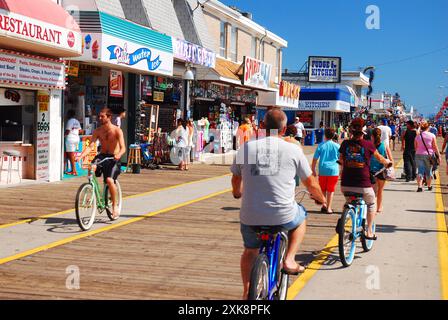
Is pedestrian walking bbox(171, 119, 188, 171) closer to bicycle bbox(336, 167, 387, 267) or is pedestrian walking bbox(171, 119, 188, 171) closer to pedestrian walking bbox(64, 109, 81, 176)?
pedestrian walking bbox(64, 109, 81, 176)

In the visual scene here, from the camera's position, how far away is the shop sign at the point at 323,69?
64812 mm

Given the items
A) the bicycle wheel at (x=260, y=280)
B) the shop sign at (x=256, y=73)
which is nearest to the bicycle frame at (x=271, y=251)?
the bicycle wheel at (x=260, y=280)

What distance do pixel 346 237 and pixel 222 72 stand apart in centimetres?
1942

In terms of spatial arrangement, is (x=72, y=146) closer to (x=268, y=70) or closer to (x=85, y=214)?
(x=85, y=214)

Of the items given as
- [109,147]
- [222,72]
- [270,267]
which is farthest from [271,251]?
[222,72]

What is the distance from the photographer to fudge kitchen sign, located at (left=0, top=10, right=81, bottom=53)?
484 inches

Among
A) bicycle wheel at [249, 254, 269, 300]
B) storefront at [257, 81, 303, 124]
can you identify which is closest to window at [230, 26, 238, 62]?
storefront at [257, 81, 303, 124]

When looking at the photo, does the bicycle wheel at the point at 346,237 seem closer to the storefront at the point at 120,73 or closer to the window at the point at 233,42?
the storefront at the point at 120,73

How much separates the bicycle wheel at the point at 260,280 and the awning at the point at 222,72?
20.9 m

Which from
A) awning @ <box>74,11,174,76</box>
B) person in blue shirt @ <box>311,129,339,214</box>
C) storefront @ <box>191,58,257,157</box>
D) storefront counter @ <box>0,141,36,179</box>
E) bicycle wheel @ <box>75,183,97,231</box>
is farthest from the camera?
storefront @ <box>191,58,257,157</box>

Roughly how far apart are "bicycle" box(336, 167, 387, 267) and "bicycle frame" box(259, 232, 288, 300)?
8.28 feet
